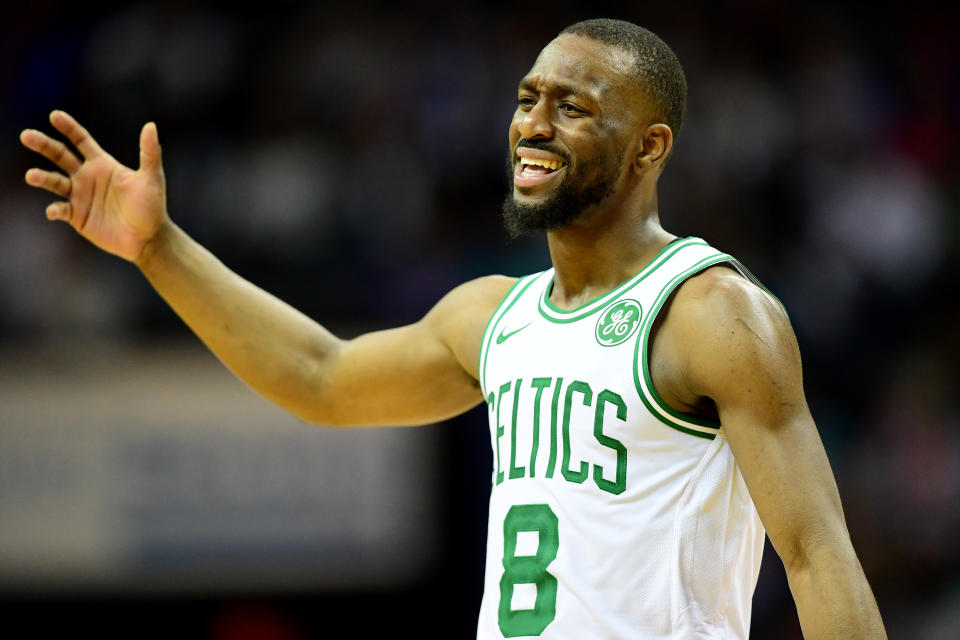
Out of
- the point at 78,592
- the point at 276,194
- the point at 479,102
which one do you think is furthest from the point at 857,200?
the point at 78,592

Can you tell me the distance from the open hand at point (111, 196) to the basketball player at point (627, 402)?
0.07 m

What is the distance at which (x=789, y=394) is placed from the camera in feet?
11.5

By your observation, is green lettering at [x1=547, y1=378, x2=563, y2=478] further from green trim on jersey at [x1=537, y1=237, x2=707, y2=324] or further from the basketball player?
green trim on jersey at [x1=537, y1=237, x2=707, y2=324]

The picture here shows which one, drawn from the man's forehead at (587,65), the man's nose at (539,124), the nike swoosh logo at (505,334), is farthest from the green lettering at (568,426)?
the man's forehead at (587,65)

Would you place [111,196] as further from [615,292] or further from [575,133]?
[615,292]

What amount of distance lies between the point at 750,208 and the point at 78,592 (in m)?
5.67

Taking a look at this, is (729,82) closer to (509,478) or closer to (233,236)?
(233,236)

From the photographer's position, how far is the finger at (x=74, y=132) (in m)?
4.58

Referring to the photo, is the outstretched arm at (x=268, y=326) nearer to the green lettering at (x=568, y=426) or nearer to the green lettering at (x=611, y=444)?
the green lettering at (x=568, y=426)

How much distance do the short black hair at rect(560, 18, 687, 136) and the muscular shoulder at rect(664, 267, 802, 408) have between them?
719 mm

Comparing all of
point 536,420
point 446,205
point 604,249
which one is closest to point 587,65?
point 604,249

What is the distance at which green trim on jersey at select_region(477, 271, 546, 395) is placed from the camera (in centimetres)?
437

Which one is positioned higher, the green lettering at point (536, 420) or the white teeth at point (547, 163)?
the white teeth at point (547, 163)

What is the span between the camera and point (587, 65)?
4.14 meters
